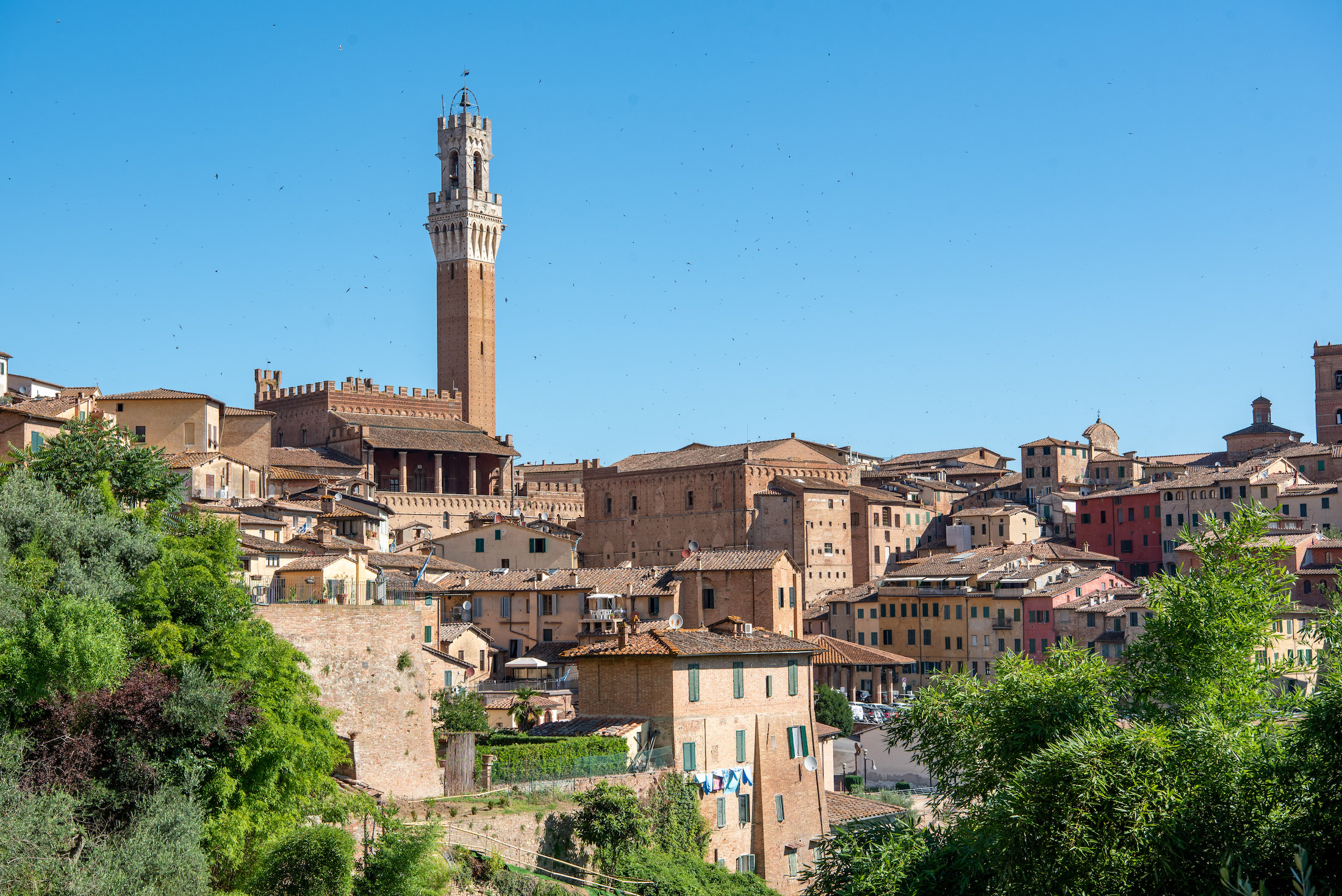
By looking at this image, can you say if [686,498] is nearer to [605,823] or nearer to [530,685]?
[530,685]

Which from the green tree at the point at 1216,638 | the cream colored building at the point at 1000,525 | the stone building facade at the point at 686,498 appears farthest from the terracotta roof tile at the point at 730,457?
the green tree at the point at 1216,638

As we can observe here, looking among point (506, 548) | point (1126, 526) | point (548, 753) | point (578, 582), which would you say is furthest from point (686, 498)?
point (548, 753)

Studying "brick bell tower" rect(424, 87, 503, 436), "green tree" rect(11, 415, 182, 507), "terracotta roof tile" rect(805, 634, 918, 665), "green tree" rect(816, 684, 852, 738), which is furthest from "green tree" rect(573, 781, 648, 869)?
"brick bell tower" rect(424, 87, 503, 436)

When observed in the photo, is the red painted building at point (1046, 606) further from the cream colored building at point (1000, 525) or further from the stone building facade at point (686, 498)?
the stone building facade at point (686, 498)

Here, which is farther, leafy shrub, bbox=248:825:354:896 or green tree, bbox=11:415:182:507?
green tree, bbox=11:415:182:507

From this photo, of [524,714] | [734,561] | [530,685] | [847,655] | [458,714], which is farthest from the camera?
[847,655]

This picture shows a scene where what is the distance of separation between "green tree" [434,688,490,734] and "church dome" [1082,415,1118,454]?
51.6m

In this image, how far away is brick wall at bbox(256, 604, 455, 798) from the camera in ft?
73.7

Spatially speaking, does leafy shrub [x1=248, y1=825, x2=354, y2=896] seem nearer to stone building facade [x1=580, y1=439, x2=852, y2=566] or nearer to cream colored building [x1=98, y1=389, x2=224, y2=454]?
cream colored building [x1=98, y1=389, x2=224, y2=454]

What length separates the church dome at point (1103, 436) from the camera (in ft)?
245

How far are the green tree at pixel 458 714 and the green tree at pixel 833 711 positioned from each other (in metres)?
13.3

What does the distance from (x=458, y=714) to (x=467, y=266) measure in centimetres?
5464

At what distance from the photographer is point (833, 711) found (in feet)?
131

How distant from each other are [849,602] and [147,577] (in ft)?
122
